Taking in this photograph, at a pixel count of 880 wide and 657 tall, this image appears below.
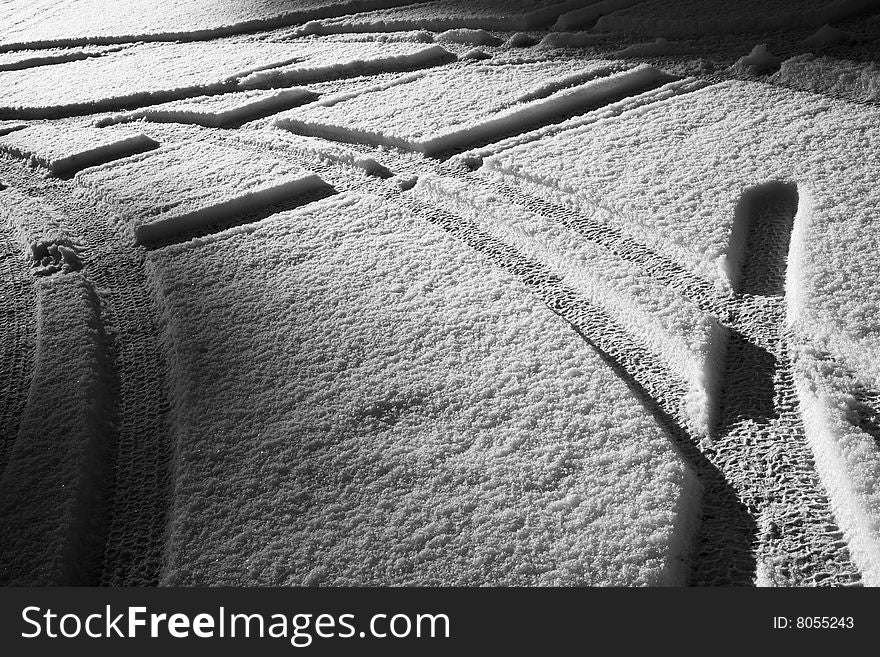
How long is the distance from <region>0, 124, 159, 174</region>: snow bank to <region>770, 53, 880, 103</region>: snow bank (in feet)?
4.75

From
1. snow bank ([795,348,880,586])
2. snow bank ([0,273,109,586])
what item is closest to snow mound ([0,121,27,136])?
snow bank ([0,273,109,586])

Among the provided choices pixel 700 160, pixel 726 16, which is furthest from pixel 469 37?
pixel 700 160

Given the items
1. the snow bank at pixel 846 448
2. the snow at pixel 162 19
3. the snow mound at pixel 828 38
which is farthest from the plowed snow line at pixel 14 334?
the snow mound at pixel 828 38

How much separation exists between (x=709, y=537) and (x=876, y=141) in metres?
0.95

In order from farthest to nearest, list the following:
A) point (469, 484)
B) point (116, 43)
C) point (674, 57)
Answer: point (116, 43)
point (674, 57)
point (469, 484)

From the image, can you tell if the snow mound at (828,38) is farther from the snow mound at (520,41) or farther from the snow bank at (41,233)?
the snow bank at (41,233)

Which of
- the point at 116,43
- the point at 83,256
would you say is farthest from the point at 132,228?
the point at 116,43

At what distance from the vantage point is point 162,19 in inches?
112

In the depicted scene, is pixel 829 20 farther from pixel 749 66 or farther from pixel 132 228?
pixel 132 228

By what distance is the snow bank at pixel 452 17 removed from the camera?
2.26 m

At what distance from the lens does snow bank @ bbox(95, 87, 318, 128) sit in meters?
1.91

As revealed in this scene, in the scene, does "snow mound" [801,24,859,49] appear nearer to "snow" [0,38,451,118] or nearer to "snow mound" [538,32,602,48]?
"snow mound" [538,32,602,48]

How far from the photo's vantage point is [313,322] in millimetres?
1139

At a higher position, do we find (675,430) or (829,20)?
(829,20)
